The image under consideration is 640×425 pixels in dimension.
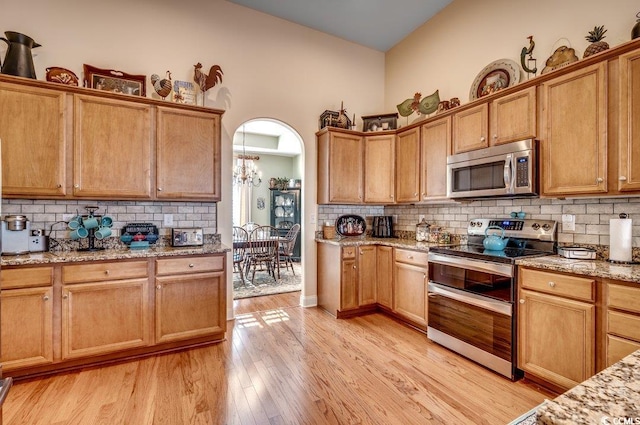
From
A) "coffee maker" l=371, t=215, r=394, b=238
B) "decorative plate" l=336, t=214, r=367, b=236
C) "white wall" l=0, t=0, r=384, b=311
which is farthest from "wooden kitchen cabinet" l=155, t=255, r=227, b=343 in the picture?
"coffee maker" l=371, t=215, r=394, b=238

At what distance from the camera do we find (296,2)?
3.54m

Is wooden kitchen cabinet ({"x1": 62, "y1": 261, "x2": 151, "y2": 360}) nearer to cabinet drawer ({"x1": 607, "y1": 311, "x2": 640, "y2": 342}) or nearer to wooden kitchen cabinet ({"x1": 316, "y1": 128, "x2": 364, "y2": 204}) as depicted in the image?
wooden kitchen cabinet ({"x1": 316, "y1": 128, "x2": 364, "y2": 204})

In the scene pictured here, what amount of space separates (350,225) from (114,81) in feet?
10.3

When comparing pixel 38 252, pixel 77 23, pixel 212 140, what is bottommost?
pixel 38 252

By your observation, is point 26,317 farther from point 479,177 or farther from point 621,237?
point 621,237

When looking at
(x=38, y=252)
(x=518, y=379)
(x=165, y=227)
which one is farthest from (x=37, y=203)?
(x=518, y=379)

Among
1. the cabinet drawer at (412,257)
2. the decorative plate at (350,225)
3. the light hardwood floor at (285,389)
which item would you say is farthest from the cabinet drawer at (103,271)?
the cabinet drawer at (412,257)

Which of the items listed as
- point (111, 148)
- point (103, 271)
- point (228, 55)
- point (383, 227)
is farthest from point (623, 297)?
point (228, 55)

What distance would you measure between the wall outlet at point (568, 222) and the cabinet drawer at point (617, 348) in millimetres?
970

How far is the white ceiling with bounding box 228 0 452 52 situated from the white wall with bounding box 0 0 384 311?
0.14m

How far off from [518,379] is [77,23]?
197 inches

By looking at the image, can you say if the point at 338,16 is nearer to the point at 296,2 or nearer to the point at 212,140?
the point at 296,2

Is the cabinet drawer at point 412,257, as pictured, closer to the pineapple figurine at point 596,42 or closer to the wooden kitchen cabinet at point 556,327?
the wooden kitchen cabinet at point 556,327

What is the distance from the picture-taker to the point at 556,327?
206cm
